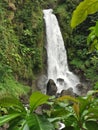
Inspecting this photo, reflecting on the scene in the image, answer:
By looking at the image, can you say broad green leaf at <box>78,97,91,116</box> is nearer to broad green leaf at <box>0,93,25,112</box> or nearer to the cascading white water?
broad green leaf at <box>0,93,25,112</box>

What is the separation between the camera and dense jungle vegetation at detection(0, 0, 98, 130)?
3.65ft

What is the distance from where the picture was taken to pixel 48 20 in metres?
15.5

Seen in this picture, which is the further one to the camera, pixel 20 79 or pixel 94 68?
pixel 94 68

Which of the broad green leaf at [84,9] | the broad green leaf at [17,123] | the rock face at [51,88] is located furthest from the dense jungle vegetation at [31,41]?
the broad green leaf at [84,9]

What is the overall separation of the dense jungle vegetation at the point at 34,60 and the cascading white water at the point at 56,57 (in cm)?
30

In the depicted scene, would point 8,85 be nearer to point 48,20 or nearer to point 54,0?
point 48,20

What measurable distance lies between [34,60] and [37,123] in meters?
11.5

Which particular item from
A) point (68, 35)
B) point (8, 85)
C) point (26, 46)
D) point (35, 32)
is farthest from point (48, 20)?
point (8, 85)

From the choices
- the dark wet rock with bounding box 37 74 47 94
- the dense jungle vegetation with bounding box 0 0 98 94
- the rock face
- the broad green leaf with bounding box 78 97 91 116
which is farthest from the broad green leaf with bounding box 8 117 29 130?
the dark wet rock with bounding box 37 74 47 94

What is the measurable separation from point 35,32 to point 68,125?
40.4 ft

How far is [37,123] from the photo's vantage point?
1087mm

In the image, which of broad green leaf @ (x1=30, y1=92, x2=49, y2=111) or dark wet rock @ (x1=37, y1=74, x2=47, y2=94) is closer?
broad green leaf @ (x1=30, y1=92, x2=49, y2=111)

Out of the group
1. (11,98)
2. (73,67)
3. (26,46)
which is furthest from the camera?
(73,67)

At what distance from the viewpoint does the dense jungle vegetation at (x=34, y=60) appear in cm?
111
